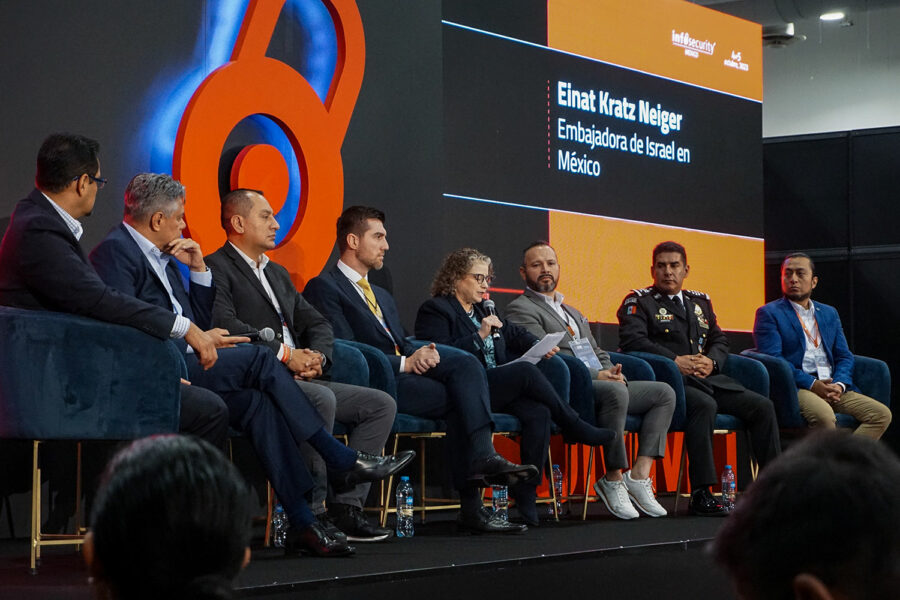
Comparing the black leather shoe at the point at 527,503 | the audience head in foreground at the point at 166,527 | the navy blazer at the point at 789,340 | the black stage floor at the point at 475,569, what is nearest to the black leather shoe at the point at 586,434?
the black leather shoe at the point at 527,503

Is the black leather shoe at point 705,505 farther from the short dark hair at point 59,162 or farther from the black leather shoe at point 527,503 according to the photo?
the short dark hair at point 59,162

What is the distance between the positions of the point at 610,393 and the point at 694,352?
89cm

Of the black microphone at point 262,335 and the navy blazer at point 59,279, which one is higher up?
the navy blazer at point 59,279

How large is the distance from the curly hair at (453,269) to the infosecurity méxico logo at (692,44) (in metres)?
2.80

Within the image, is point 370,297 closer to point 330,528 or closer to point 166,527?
point 330,528

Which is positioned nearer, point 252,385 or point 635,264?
point 252,385

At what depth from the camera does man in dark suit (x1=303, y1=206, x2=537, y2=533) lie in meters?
4.44

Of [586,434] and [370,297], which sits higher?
[370,297]

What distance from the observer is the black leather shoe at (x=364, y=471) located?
3865 millimetres

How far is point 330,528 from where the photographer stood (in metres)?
3.72

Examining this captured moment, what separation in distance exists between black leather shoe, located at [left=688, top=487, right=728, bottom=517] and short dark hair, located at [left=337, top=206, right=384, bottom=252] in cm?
206

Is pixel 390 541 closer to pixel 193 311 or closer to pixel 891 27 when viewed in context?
pixel 193 311

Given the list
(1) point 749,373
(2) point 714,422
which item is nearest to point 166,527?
(2) point 714,422

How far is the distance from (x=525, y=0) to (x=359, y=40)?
1.22 metres
